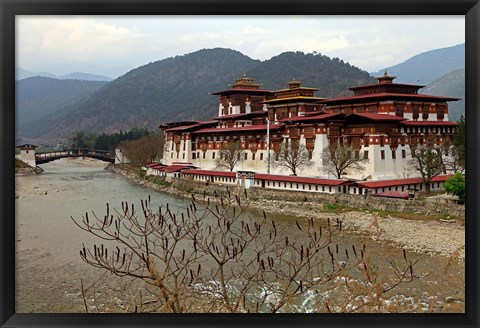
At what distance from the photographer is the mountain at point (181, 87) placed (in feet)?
159

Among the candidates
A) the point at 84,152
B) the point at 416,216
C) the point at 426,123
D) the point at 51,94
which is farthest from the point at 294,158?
the point at 51,94

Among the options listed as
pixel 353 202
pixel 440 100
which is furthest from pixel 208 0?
pixel 440 100

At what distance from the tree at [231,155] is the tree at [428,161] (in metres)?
7.01

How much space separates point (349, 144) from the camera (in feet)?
55.3

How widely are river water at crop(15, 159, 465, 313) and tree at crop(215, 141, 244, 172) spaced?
3.72m

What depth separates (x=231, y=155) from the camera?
2072 cm

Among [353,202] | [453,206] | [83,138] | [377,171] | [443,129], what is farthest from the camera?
[83,138]

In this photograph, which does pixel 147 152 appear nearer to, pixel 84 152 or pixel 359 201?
pixel 84 152

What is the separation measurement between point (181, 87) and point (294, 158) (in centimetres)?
4576

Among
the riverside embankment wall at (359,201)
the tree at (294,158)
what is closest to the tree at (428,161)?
the riverside embankment wall at (359,201)

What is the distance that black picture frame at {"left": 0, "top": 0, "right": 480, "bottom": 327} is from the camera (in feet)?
5.48

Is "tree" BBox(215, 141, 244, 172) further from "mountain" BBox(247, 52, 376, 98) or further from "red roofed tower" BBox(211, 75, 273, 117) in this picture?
"mountain" BBox(247, 52, 376, 98)

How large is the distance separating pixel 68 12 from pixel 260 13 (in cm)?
63

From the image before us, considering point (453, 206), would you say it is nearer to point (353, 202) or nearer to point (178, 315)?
point (353, 202)
